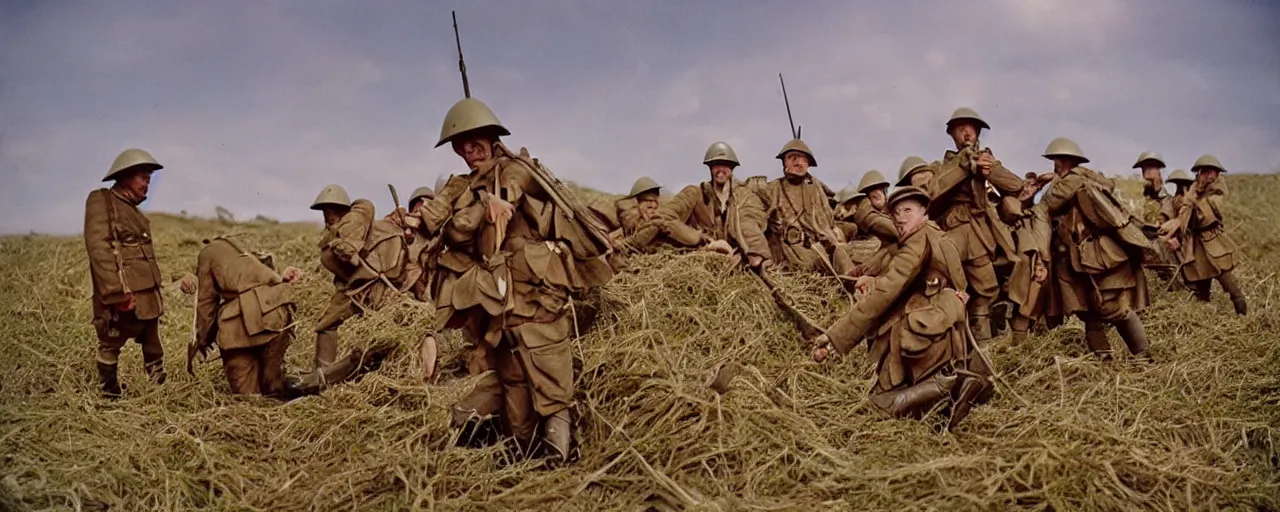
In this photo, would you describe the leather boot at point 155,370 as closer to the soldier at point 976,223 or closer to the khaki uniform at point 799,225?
the khaki uniform at point 799,225

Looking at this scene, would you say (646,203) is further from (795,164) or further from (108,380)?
(108,380)

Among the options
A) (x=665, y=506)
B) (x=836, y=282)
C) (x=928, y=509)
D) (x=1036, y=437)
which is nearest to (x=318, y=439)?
(x=665, y=506)

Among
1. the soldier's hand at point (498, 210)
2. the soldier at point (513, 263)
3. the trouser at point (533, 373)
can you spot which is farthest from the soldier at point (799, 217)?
the soldier's hand at point (498, 210)

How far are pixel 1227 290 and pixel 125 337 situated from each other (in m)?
10.7

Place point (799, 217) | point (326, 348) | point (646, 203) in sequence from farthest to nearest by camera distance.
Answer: point (646, 203) → point (799, 217) → point (326, 348)

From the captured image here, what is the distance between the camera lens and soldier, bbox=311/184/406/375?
751cm

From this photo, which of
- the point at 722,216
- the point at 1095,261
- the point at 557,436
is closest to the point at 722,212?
the point at 722,216

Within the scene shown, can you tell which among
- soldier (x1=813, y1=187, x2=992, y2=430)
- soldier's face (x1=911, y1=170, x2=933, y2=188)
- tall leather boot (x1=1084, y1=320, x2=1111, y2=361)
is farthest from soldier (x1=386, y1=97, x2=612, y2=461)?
tall leather boot (x1=1084, y1=320, x2=1111, y2=361)

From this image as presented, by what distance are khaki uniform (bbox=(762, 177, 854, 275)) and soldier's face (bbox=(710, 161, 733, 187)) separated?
0.43 metres

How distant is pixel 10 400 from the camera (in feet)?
19.3

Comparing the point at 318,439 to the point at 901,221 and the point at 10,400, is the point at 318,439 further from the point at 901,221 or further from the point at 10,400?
the point at 901,221

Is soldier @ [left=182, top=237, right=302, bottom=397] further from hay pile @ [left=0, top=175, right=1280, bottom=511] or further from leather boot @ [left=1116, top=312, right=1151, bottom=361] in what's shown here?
leather boot @ [left=1116, top=312, right=1151, bottom=361]

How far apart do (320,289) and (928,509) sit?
26.5 ft

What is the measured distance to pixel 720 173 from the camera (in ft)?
29.9
